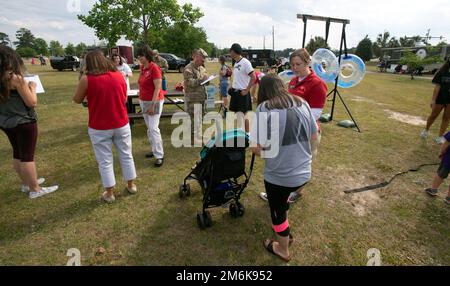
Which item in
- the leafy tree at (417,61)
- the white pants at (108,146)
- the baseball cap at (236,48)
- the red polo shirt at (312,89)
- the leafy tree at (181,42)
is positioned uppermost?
the leafy tree at (181,42)

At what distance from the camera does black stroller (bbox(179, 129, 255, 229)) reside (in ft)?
8.57

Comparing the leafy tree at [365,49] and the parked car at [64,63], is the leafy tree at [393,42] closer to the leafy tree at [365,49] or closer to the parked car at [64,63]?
the leafy tree at [365,49]

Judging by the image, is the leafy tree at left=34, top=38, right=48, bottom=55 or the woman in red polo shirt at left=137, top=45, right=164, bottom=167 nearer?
the woman in red polo shirt at left=137, top=45, right=164, bottom=167

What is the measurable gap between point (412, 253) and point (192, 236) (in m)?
2.28

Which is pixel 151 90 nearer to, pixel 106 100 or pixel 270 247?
pixel 106 100

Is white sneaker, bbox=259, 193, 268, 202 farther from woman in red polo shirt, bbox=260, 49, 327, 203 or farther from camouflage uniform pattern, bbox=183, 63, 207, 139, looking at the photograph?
camouflage uniform pattern, bbox=183, 63, 207, 139

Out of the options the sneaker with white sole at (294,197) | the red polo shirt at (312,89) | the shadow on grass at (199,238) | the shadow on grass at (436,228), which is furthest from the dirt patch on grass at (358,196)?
the red polo shirt at (312,89)

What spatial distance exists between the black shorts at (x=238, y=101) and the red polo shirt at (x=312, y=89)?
2.16 metres

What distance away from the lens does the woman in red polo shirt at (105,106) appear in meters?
2.72

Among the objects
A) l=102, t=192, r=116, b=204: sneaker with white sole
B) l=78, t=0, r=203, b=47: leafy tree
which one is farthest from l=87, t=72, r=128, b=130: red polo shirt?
l=78, t=0, r=203, b=47: leafy tree

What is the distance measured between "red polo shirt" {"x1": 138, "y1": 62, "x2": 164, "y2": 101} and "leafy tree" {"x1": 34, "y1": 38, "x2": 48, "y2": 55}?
105m

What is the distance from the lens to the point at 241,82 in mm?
5102

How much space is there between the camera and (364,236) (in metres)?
2.83
